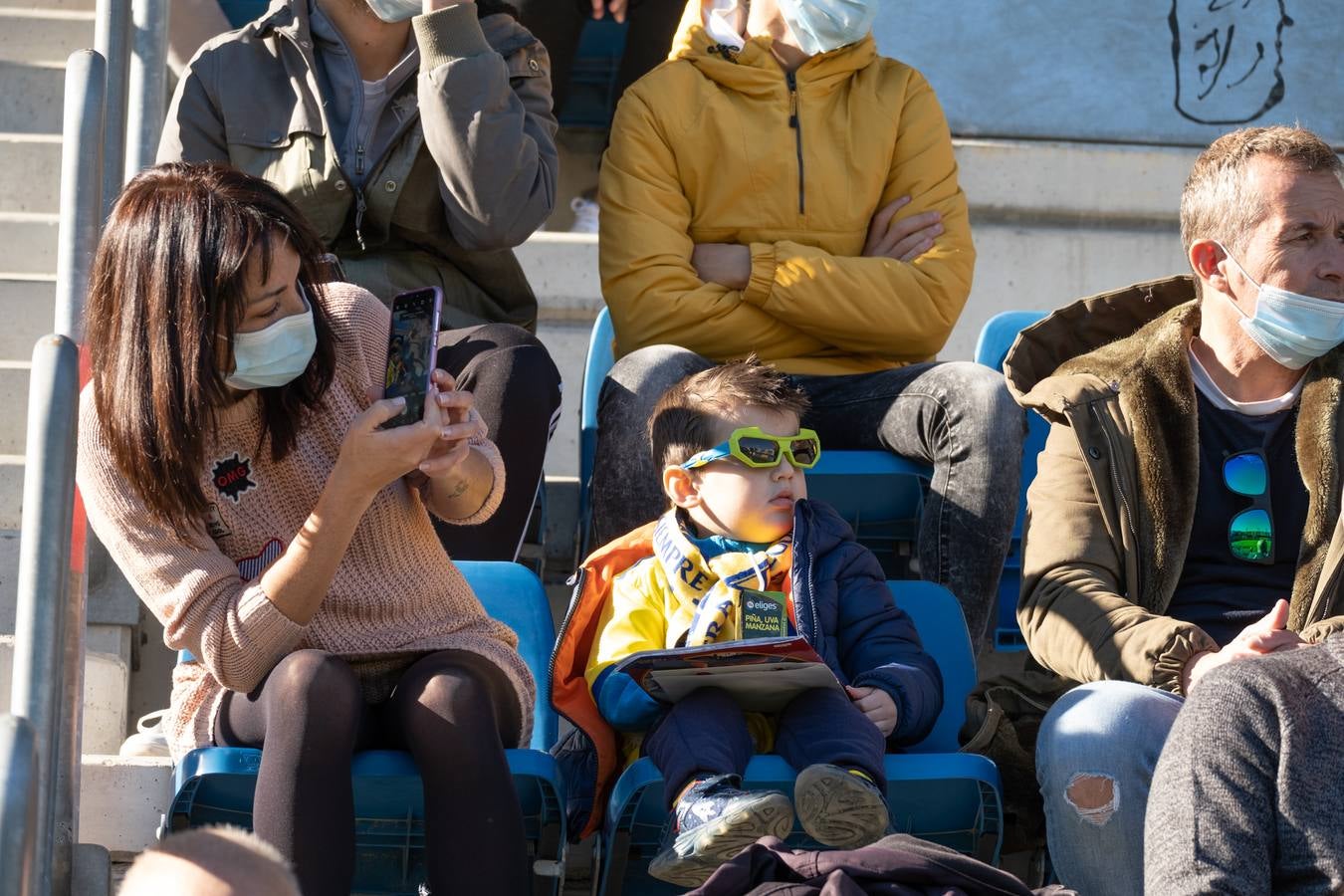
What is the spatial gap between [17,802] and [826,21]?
284cm

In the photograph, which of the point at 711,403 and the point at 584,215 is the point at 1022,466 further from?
the point at 584,215

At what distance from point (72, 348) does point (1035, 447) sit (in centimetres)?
211

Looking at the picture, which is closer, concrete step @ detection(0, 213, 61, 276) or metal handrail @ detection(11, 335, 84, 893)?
metal handrail @ detection(11, 335, 84, 893)

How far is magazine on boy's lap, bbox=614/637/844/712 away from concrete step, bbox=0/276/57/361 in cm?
202

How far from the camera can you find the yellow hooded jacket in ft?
12.8

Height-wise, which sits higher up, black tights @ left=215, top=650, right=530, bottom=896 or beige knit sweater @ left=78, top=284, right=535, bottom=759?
beige knit sweater @ left=78, top=284, right=535, bottom=759

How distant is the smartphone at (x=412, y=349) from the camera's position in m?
2.61

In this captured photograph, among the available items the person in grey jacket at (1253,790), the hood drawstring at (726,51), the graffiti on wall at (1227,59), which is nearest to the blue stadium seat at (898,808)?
the person in grey jacket at (1253,790)

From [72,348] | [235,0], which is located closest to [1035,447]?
[72,348]

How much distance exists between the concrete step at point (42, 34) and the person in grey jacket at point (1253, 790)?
3.89m

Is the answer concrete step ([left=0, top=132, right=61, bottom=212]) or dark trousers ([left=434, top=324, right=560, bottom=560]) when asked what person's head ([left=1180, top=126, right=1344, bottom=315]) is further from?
concrete step ([left=0, top=132, right=61, bottom=212])

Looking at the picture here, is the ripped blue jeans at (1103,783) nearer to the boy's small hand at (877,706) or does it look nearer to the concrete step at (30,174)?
the boy's small hand at (877,706)

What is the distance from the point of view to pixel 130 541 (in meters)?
2.58

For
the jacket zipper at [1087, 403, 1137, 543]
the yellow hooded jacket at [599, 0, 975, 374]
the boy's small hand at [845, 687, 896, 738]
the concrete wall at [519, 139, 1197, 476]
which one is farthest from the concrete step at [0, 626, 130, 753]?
the concrete wall at [519, 139, 1197, 476]
